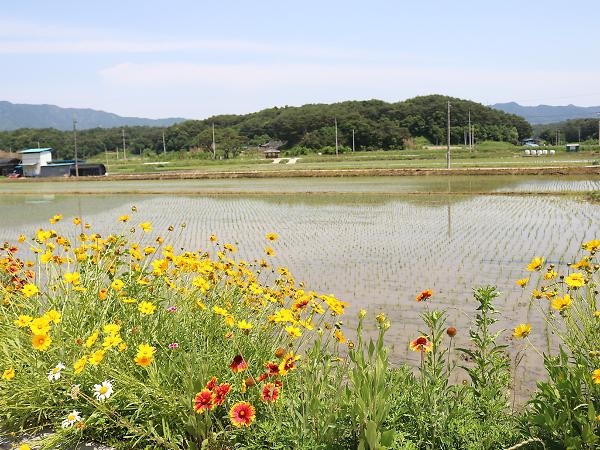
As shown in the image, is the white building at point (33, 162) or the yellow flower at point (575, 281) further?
the white building at point (33, 162)

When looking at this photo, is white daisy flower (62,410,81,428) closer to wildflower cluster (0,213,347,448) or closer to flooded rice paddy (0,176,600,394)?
wildflower cluster (0,213,347,448)

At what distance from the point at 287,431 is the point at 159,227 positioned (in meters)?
13.8

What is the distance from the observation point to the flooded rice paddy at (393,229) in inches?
311

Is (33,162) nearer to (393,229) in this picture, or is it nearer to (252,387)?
(393,229)

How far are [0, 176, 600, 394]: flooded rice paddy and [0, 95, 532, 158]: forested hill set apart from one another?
46.8 meters

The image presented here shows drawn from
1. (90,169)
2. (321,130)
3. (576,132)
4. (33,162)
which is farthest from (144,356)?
(576,132)

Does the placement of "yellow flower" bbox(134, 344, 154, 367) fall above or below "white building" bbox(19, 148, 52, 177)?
below

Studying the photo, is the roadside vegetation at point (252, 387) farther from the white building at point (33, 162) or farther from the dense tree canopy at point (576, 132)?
the dense tree canopy at point (576, 132)

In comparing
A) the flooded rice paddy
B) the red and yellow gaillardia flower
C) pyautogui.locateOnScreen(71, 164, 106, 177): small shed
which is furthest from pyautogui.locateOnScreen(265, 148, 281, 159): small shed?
the red and yellow gaillardia flower

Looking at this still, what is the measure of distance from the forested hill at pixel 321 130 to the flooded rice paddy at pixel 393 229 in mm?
46816

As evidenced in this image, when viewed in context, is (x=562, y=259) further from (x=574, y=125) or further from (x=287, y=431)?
(x=574, y=125)

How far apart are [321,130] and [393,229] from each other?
64269 mm

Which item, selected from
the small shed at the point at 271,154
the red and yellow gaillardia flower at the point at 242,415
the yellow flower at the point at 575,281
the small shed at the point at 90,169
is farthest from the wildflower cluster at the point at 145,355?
the small shed at the point at 271,154

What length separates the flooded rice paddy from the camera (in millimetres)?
7906
